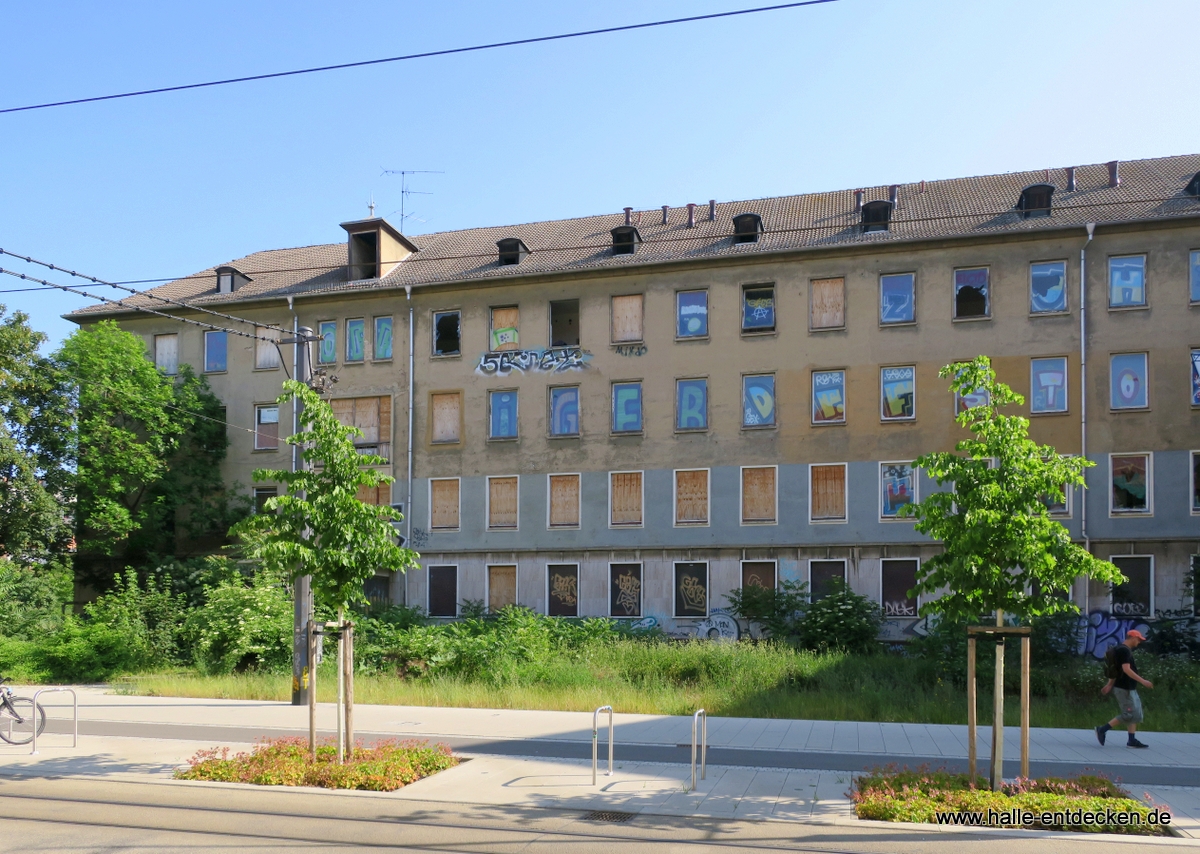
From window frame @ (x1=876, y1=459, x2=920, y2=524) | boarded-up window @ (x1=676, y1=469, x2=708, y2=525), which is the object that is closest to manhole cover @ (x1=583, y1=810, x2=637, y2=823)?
window frame @ (x1=876, y1=459, x2=920, y2=524)

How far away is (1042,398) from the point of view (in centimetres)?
3014

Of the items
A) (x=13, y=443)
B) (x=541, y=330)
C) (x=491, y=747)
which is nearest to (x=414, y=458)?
(x=541, y=330)

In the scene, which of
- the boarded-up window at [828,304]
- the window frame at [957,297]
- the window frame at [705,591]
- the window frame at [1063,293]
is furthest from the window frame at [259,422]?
the window frame at [1063,293]

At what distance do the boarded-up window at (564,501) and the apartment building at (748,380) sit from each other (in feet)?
0.22

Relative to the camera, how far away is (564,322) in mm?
35812

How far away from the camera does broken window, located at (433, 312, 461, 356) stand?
117 ft

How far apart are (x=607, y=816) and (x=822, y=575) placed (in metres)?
21.8

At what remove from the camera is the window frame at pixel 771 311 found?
32672 mm

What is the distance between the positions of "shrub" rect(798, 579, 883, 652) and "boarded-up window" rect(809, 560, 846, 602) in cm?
86

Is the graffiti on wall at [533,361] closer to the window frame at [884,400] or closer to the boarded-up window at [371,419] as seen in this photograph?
the boarded-up window at [371,419]

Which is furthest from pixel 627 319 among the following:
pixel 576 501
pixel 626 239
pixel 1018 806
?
pixel 1018 806

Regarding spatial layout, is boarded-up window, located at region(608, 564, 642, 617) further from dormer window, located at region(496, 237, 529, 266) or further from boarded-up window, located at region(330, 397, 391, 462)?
dormer window, located at region(496, 237, 529, 266)

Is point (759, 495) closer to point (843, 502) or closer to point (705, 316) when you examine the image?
point (843, 502)

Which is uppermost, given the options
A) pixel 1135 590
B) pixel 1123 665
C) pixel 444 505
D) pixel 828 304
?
pixel 828 304
